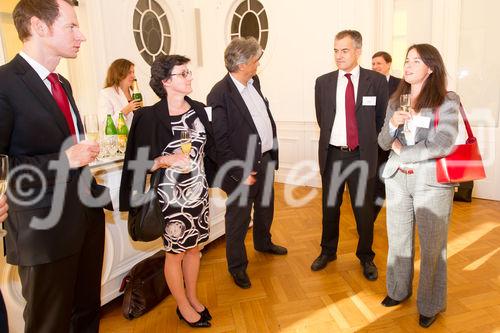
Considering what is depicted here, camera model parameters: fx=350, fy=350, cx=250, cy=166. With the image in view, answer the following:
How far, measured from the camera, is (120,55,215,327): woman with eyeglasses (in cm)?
197

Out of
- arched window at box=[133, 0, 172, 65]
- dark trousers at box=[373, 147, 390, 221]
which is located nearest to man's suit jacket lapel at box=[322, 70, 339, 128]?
dark trousers at box=[373, 147, 390, 221]

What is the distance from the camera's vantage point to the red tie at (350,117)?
269 cm

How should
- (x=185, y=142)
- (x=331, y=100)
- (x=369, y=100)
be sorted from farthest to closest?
(x=331, y=100)
(x=369, y=100)
(x=185, y=142)

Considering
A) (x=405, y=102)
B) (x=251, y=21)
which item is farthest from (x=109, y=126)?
(x=251, y=21)

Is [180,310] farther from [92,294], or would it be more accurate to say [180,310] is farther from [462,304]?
[462,304]

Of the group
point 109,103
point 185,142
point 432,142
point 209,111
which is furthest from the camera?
point 109,103

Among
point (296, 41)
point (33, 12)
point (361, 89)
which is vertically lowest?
point (361, 89)

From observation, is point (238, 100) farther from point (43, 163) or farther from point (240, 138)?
point (43, 163)

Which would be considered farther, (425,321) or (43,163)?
(425,321)

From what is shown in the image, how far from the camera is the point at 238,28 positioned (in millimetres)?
6121

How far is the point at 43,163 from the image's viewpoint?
134 cm

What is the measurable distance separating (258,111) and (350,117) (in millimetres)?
712

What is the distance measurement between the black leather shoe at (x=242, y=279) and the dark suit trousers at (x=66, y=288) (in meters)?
1.19

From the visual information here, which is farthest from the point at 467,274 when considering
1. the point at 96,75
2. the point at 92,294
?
the point at 96,75
